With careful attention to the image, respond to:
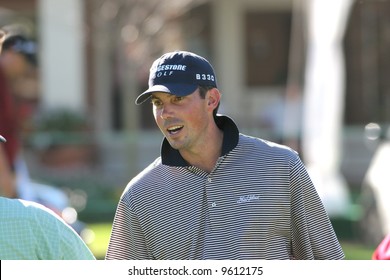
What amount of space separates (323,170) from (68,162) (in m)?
5.52

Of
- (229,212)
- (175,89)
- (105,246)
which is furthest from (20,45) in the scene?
(105,246)

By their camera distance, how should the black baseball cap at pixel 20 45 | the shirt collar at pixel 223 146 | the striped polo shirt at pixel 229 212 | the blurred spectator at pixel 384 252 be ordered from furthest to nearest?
the black baseball cap at pixel 20 45
the blurred spectator at pixel 384 252
the shirt collar at pixel 223 146
the striped polo shirt at pixel 229 212

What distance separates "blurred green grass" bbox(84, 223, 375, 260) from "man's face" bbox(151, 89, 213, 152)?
6242mm

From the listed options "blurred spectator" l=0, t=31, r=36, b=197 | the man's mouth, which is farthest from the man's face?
"blurred spectator" l=0, t=31, r=36, b=197

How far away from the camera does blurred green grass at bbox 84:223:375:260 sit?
11617mm

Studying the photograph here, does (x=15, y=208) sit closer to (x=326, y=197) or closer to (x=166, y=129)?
(x=166, y=129)

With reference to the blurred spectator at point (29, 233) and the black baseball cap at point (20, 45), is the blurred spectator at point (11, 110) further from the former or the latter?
the blurred spectator at point (29, 233)

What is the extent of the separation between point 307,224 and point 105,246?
7.71 metres

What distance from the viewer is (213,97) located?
16.0 feet

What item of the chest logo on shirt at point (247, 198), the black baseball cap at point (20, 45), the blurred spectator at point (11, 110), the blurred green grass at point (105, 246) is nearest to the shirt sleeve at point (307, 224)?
the chest logo on shirt at point (247, 198)

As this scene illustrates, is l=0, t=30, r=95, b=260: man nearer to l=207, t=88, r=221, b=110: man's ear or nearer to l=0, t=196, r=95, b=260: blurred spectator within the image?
l=0, t=196, r=95, b=260: blurred spectator

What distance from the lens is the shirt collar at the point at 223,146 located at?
191 inches

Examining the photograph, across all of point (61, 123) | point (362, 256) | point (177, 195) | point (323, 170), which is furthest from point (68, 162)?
point (177, 195)

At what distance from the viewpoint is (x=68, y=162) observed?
58.5ft
